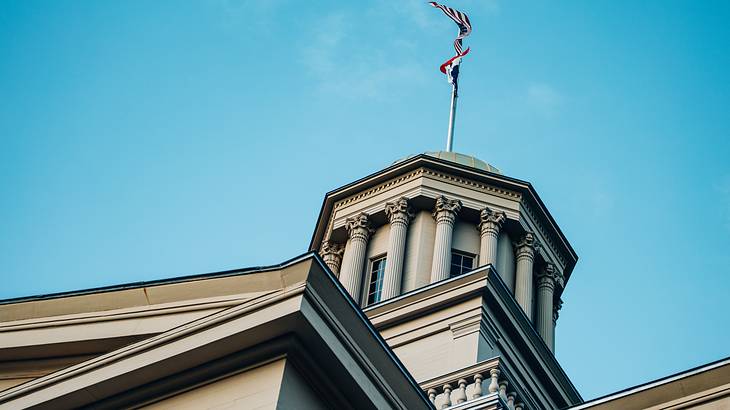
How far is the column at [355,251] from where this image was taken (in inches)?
1336

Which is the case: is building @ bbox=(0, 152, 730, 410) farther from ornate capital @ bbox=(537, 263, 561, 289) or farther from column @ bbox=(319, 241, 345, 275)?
column @ bbox=(319, 241, 345, 275)

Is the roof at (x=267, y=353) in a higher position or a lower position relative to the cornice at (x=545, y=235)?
lower

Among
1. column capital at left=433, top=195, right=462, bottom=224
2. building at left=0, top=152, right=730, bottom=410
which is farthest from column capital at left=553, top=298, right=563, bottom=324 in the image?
building at left=0, top=152, right=730, bottom=410

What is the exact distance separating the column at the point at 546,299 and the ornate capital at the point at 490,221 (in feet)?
9.21

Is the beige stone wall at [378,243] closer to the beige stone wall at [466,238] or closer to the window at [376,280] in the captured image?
the window at [376,280]

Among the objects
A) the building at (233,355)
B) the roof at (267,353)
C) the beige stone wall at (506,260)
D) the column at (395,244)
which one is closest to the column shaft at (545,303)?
the beige stone wall at (506,260)

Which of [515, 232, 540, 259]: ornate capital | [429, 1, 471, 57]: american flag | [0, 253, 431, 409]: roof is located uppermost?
[429, 1, 471, 57]: american flag

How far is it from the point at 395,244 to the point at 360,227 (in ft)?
6.46

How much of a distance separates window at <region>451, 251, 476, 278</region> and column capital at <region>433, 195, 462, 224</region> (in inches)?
40.4

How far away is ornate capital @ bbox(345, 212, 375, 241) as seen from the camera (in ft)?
117

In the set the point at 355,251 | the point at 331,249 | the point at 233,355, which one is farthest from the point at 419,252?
the point at 233,355

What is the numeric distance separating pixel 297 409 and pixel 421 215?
884 inches

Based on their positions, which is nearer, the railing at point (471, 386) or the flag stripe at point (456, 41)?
the railing at point (471, 386)

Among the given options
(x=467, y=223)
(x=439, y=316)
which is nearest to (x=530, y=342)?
(x=439, y=316)
